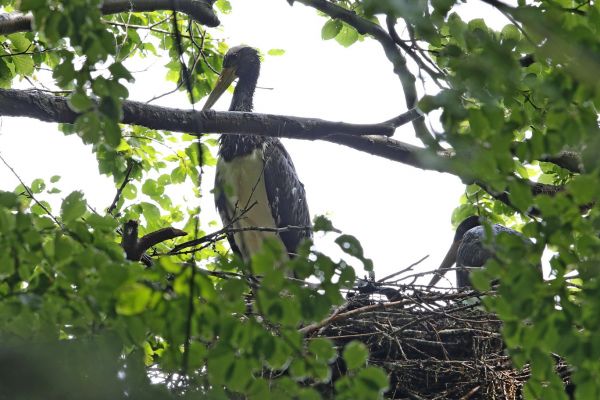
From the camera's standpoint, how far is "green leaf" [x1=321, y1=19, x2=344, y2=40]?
5.51 m

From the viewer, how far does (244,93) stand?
9164 mm

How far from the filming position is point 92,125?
8.73 ft

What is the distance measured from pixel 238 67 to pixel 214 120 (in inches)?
164

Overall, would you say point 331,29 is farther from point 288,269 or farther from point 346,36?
point 288,269

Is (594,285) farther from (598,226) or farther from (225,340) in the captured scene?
(225,340)

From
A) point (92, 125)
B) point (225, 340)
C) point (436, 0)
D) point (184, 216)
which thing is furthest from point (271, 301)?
point (184, 216)

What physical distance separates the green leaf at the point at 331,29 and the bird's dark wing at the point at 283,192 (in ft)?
9.39

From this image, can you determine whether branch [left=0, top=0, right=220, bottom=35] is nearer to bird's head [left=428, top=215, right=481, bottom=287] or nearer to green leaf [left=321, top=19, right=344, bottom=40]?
green leaf [left=321, top=19, right=344, bottom=40]

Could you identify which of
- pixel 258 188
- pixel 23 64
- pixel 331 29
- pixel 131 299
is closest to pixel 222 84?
pixel 258 188

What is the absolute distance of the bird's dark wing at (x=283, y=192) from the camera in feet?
27.7

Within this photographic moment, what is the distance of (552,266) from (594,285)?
0.27 m

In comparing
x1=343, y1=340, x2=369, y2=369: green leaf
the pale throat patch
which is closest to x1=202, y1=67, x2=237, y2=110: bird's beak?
the pale throat patch

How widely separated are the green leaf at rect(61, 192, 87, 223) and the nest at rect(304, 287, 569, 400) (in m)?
2.63

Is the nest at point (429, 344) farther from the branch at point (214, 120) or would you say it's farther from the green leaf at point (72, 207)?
the green leaf at point (72, 207)
